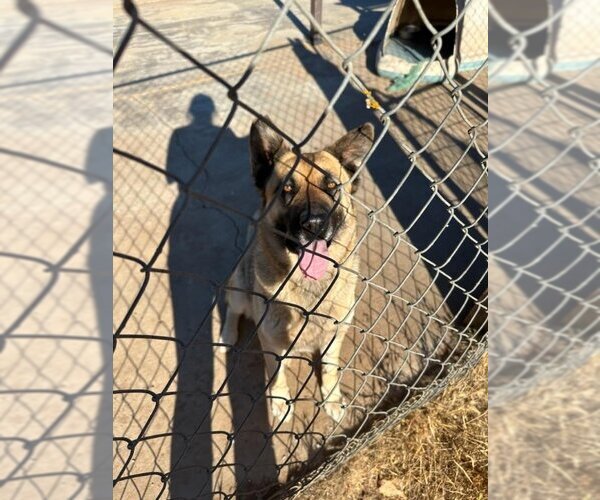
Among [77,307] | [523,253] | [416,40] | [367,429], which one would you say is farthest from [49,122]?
[416,40]

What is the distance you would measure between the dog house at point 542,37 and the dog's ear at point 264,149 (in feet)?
4.26

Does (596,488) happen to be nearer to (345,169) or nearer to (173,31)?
(345,169)

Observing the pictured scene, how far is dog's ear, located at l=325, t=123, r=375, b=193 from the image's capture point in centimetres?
219

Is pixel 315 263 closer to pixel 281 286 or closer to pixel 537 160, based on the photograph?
pixel 281 286

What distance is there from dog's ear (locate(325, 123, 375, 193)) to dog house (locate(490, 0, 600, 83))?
3.57 ft

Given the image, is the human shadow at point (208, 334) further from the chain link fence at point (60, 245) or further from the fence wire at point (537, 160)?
the fence wire at point (537, 160)

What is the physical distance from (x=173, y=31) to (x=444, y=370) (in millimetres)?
6388

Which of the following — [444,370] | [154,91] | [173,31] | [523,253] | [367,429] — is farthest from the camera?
[173,31]

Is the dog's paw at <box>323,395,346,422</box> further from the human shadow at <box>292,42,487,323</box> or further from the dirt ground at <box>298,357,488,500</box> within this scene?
the human shadow at <box>292,42,487,323</box>

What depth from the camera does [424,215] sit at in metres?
3.73

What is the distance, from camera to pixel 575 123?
134 centimetres

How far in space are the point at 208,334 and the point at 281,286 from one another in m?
1.84

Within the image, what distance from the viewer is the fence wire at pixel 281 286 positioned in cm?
187

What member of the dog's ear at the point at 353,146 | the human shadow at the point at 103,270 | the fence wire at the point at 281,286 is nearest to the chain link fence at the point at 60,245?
the human shadow at the point at 103,270
